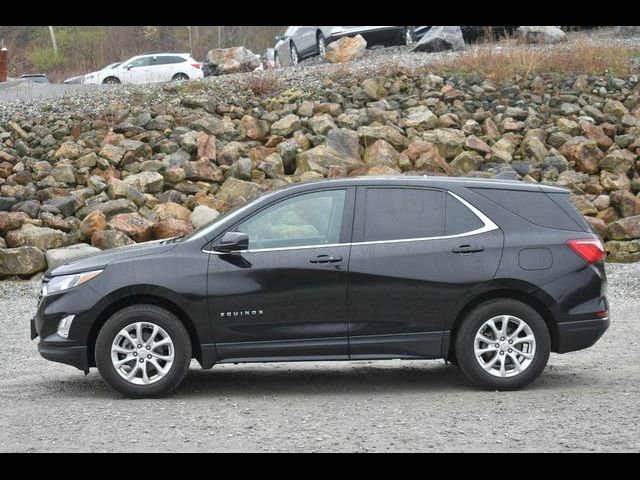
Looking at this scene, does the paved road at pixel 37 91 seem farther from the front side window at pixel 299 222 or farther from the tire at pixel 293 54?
the front side window at pixel 299 222

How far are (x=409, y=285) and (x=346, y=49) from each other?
18.9 m

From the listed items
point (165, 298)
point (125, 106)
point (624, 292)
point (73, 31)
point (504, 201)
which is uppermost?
point (73, 31)

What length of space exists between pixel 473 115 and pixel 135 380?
14.4m

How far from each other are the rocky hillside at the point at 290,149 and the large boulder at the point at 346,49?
10.9 ft

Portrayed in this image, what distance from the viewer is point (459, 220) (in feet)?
29.3

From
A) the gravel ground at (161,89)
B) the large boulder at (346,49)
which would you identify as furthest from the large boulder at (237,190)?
the large boulder at (346,49)

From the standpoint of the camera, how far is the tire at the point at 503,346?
8.69 metres

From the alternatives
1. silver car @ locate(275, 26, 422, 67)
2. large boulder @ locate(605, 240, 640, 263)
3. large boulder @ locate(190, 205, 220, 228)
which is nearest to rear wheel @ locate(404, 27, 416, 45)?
silver car @ locate(275, 26, 422, 67)

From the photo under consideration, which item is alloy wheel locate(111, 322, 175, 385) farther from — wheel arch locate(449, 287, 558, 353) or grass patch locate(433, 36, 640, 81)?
grass patch locate(433, 36, 640, 81)

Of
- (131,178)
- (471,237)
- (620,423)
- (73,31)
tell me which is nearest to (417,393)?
(471,237)

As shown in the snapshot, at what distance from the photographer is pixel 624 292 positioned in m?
14.7

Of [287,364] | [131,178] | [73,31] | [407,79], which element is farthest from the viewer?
[73,31]

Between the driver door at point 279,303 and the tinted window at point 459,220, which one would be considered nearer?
the driver door at point 279,303

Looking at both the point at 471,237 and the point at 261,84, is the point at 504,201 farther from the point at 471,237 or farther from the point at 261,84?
the point at 261,84
